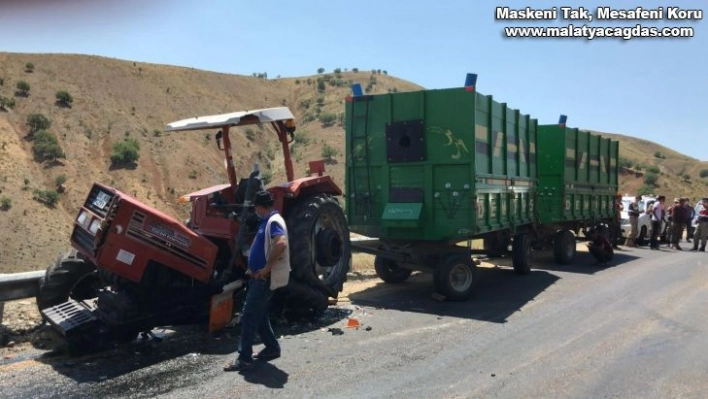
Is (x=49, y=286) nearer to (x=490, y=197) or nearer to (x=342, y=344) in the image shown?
(x=342, y=344)

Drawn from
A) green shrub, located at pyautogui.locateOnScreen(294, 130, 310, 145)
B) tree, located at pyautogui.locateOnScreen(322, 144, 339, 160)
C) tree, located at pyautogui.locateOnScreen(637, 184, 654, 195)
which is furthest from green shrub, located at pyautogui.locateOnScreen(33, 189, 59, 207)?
tree, located at pyautogui.locateOnScreen(637, 184, 654, 195)

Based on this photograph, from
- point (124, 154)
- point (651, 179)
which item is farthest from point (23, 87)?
point (651, 179)

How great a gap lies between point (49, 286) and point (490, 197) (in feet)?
Result: 20.9

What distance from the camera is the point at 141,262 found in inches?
224

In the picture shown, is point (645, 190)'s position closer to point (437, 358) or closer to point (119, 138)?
point (119, 138)

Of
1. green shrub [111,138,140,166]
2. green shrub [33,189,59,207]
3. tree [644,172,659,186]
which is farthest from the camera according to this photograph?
tree [644,172,659,186]

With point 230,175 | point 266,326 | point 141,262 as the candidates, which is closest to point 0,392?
point 141,262

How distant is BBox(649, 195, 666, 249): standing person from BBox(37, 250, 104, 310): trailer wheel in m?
16.8

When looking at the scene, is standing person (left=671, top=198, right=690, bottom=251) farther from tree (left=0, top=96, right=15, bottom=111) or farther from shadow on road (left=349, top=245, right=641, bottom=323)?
tree (left=0, top=96, right=15, bottom=111)

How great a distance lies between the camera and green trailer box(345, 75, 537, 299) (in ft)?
29.0

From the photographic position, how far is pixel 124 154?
4547 cm

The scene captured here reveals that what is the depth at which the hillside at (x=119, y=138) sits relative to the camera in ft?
115

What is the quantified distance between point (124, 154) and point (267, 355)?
143ft

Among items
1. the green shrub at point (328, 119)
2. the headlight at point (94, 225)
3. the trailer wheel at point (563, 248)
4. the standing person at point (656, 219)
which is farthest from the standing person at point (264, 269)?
the green shrub at point (328, 119)
